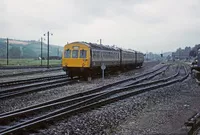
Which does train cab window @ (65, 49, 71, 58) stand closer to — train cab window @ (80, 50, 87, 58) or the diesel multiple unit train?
the diesel multiple unit train

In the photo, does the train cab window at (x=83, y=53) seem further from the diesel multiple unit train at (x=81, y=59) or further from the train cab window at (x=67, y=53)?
the train cab window at (x=67, y=53)

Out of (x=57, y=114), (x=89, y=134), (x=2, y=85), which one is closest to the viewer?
(x=89, y=134)

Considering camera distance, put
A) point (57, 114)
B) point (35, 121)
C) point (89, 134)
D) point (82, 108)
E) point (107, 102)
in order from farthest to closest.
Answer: point (107, 102), point (82, 108), point (57, 114), point (35, 121), point (89, 134)

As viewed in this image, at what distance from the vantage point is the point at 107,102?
13.2 metres

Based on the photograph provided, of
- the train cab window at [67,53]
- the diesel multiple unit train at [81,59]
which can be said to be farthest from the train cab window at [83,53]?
the train cab window at [67,53]

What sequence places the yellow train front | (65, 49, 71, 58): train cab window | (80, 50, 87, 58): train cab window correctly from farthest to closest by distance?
(65, 49, 71, 58): train cab window → (80, 50, 87, 58): train cab window → the yellow train front

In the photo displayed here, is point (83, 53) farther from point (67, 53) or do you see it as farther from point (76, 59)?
point (67, 53)

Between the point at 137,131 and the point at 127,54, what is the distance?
3274cm

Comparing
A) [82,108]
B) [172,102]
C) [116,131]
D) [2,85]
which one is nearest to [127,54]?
[2,85]

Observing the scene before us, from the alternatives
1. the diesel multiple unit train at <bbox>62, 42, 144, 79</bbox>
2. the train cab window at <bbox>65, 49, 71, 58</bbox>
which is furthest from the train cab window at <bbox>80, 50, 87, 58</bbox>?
the train cab window at <bbox>65, 49, 71, 58</bbox>

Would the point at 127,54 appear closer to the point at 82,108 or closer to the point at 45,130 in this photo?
the point at 82,108

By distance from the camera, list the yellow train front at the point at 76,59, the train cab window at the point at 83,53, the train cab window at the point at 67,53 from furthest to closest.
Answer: the train cab window at the point at 67,53
the train cab window at the point at 83,53
the yellow train front at the point at 76,59

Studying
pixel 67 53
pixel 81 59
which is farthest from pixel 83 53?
pixel 67 53

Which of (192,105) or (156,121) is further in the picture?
(192,105)
